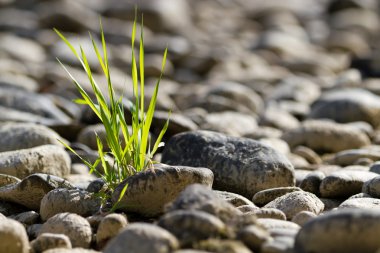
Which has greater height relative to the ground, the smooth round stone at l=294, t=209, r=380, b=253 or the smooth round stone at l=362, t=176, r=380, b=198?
the smooth round stone at l=294, t=209, r=380, b=253

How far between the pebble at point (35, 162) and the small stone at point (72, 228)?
3.81ft

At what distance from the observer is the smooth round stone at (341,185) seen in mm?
4047

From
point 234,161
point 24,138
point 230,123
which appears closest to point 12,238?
point 234,161

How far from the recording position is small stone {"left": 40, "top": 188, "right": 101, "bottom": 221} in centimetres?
348

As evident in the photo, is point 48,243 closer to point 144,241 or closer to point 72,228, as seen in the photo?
point 72,228

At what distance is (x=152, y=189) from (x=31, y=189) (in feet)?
2.38

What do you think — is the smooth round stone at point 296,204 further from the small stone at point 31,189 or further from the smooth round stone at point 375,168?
the small stone at point 31,189

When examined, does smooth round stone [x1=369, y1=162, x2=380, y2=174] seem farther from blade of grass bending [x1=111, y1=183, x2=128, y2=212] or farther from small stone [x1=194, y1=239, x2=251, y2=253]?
small stone [x1=194, y1=239, x2=251, y2=253]

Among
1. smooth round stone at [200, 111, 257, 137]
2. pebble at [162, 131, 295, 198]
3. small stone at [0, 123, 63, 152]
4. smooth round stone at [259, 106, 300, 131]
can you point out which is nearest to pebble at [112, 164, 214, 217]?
pebble at [162, 131, 295, 198]

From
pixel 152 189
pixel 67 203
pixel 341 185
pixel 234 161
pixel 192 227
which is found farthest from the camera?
pixel 234 161

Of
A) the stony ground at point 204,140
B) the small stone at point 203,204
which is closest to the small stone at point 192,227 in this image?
the stony ground at point 204,140

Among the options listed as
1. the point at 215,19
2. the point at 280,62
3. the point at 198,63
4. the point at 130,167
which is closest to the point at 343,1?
the point at 215,19

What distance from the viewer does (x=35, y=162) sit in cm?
430

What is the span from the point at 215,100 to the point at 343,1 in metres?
12.3
